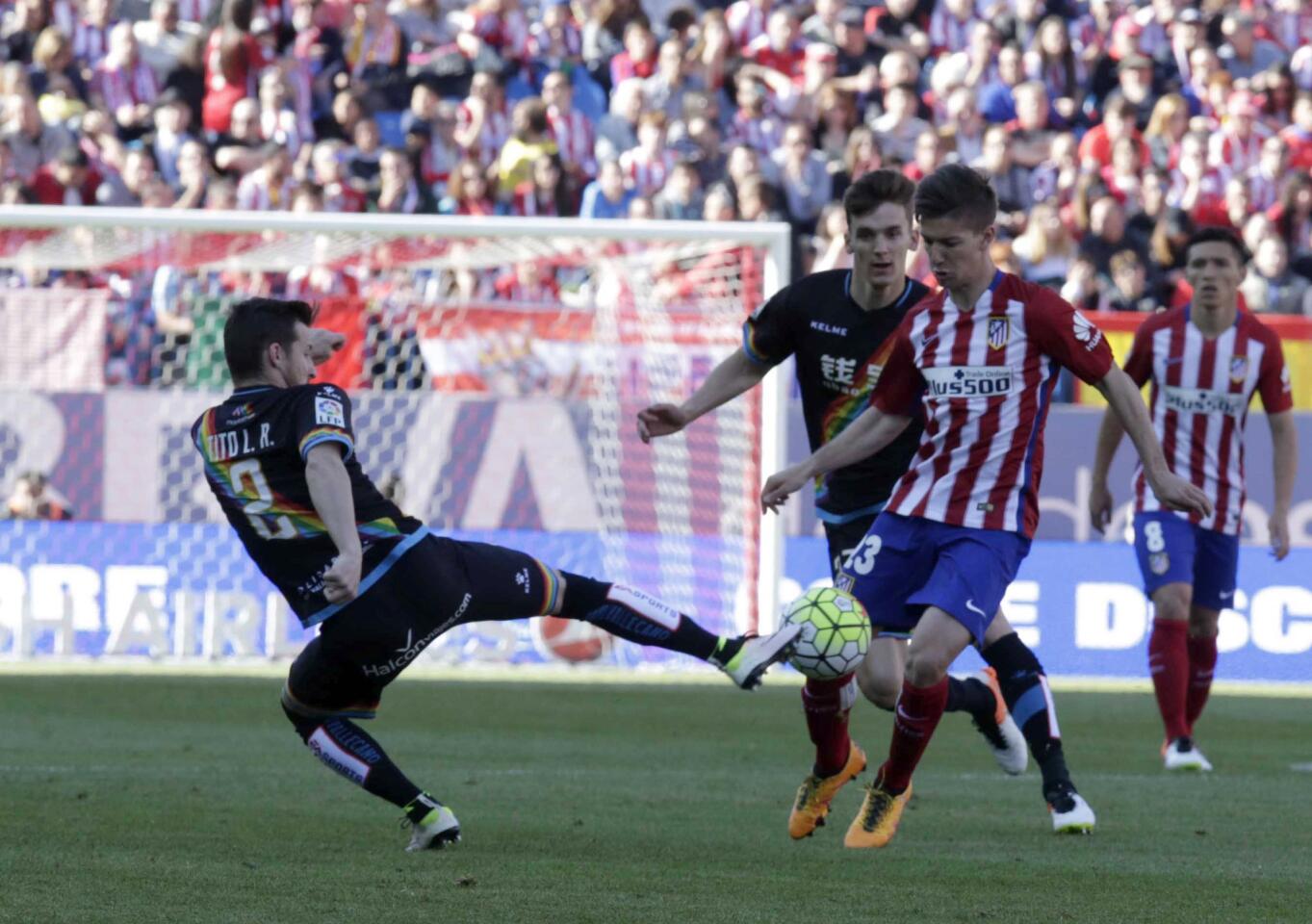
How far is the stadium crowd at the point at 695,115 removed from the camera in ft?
53.6

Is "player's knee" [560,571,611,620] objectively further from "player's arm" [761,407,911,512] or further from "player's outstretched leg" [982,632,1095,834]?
"player's outstretched leg" [982,632,1095,834]

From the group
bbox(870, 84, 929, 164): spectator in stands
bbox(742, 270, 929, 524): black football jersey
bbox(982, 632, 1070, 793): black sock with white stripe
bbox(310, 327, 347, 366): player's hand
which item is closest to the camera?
bbox(310, 327, 347, 366): player's hand

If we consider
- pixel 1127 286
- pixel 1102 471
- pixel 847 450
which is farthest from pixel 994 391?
pixel 1127 286

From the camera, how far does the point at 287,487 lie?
18.6 ft

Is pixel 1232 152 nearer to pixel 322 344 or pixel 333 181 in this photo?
pixel 333 181

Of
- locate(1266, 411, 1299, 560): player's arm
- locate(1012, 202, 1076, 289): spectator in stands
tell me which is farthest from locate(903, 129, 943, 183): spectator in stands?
locate(1266, 411, 1299, 560): player's arm

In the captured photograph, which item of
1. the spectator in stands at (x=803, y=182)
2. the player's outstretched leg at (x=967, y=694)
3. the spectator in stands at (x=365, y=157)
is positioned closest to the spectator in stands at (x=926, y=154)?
the spectator in stands at (x=803, y=182)

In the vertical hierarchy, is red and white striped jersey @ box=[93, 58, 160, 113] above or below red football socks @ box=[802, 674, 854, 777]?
above

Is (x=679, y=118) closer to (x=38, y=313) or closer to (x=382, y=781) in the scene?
(x=38, y=313)

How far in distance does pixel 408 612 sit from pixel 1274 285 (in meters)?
12.2

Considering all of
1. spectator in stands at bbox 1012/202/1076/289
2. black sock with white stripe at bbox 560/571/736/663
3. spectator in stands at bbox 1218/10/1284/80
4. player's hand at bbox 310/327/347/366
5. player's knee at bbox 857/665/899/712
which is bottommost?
player's knee at bbox 857/665/899/712

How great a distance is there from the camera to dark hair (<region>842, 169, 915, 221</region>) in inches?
246

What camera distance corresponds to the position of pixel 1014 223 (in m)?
16.9

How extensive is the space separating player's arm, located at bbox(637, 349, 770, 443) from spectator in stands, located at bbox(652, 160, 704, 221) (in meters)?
9.58
